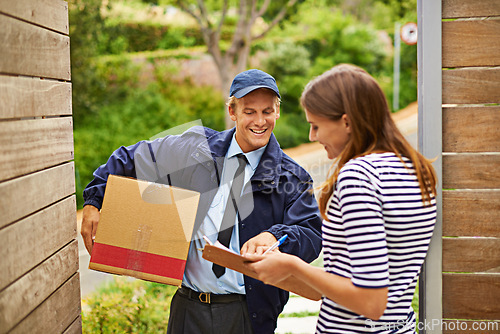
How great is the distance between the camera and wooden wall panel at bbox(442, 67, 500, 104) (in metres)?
2.03

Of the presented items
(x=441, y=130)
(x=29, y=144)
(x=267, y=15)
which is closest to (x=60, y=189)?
(x=29, y=144)

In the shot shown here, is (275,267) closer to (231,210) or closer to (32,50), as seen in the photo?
(231,210)

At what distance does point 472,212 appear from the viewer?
6.79 ft

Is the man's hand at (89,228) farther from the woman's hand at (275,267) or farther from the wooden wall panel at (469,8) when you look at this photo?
the wooden wall panel at (469,8)

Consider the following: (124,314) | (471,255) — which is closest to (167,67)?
(124,314)

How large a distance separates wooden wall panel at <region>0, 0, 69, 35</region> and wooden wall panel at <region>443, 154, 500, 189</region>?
1615 millimetres

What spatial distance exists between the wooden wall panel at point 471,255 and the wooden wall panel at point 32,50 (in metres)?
1.67

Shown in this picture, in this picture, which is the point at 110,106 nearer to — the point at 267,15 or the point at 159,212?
the point at 267,15

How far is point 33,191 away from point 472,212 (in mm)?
1630

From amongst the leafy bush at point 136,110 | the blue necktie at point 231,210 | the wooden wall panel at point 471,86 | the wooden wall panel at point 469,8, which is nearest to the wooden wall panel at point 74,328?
the blue necktie at point 231,210

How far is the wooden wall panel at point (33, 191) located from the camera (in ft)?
5.69

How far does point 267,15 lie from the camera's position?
15.9m

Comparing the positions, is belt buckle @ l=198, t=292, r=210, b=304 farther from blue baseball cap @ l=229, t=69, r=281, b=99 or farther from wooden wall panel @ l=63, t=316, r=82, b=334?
blue baseball cap @ l=229, t=69, r=281, b=99

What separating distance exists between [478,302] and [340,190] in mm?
1051
